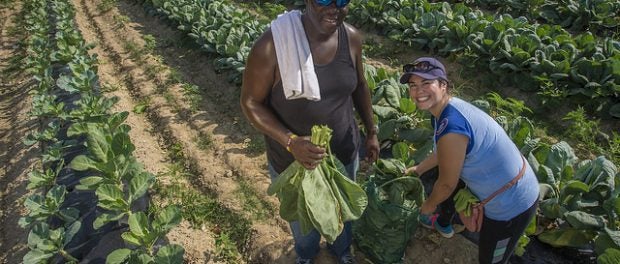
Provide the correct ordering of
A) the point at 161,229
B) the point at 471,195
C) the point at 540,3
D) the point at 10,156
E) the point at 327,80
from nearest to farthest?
the point at 327,80 < the point at 471,195 < the point at 161,229 < the point at 10,156 < the point at 540,3

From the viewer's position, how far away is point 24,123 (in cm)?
604

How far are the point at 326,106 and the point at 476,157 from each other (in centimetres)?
84

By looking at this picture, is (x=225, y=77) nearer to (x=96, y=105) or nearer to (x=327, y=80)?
(x=96, y=105)

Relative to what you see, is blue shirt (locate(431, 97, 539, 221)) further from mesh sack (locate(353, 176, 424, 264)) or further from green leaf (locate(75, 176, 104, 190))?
green leaf (locate(75, 176, 104, 190))

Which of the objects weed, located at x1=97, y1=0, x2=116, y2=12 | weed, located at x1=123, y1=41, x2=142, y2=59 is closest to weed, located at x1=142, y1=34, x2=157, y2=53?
weed, located at x1=123, y1=41, x2=142, y2=59

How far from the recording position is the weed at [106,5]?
408 inches

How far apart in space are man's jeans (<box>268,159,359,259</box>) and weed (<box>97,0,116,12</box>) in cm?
944

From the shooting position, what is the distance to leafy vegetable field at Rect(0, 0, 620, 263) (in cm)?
324

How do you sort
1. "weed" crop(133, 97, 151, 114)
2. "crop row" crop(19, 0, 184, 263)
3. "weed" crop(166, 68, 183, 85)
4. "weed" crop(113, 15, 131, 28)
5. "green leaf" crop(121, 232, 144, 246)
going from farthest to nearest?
"weed" crop(113, 15, 131, 28)
"weed" crop(166, 68, 183, 85)
"weed" crop(133, 97, 151, 114)
"crop row" crop(19, 0, 184, 263)
"green leaf" crop(121, 232, 144, 246)

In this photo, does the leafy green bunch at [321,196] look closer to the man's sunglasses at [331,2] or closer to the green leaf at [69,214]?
the man's sunglasses at [331,2]

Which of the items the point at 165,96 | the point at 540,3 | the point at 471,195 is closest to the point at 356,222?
the point at 471,195

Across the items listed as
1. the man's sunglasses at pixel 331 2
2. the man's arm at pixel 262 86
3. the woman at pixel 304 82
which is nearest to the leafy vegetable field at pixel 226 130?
the woman at pixel 304 82

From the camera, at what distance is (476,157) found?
223 centimetres

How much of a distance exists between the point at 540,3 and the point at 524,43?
2923 millimetres
